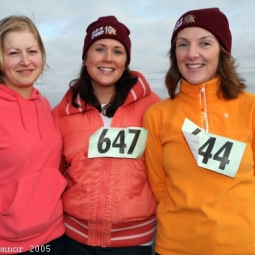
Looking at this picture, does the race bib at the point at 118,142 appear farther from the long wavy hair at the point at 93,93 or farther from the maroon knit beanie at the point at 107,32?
the maroon knit beanie at the point at 107,32

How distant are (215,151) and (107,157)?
2.96ft

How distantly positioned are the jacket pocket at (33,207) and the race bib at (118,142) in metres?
0.42

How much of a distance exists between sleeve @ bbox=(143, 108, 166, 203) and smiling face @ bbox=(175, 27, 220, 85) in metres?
0.46

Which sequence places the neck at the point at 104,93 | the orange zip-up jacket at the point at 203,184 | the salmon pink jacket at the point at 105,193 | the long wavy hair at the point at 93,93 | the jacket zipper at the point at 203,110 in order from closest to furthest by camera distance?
the orange zip-up jacket at the point at 203,184
the jacket zipper at the point at 203,110
the salmon pink jacket at the point at 105,193
the long wavy hair at the point at 93,93
the neck at the point at 104,93

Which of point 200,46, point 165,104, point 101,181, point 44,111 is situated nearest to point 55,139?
point 44,111

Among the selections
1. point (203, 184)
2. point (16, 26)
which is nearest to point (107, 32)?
point (16, 26)

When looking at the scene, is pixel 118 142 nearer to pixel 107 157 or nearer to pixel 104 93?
pixel 107 157

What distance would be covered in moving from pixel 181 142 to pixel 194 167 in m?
0.23

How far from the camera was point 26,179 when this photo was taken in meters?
2.68

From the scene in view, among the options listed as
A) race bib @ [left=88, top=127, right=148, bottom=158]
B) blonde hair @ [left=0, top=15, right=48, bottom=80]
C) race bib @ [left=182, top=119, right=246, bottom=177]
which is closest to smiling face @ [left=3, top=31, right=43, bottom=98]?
blonde hair @ [left=0, top=15, right=48, bottom=80]

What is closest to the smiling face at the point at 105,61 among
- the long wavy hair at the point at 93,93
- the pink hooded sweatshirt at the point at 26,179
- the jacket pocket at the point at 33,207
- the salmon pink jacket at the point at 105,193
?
the long wavy hair at the point at 93,93

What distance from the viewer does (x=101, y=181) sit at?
2.86m

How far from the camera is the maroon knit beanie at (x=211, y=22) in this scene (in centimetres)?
264

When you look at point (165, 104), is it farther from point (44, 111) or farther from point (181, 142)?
point (44, 111)
